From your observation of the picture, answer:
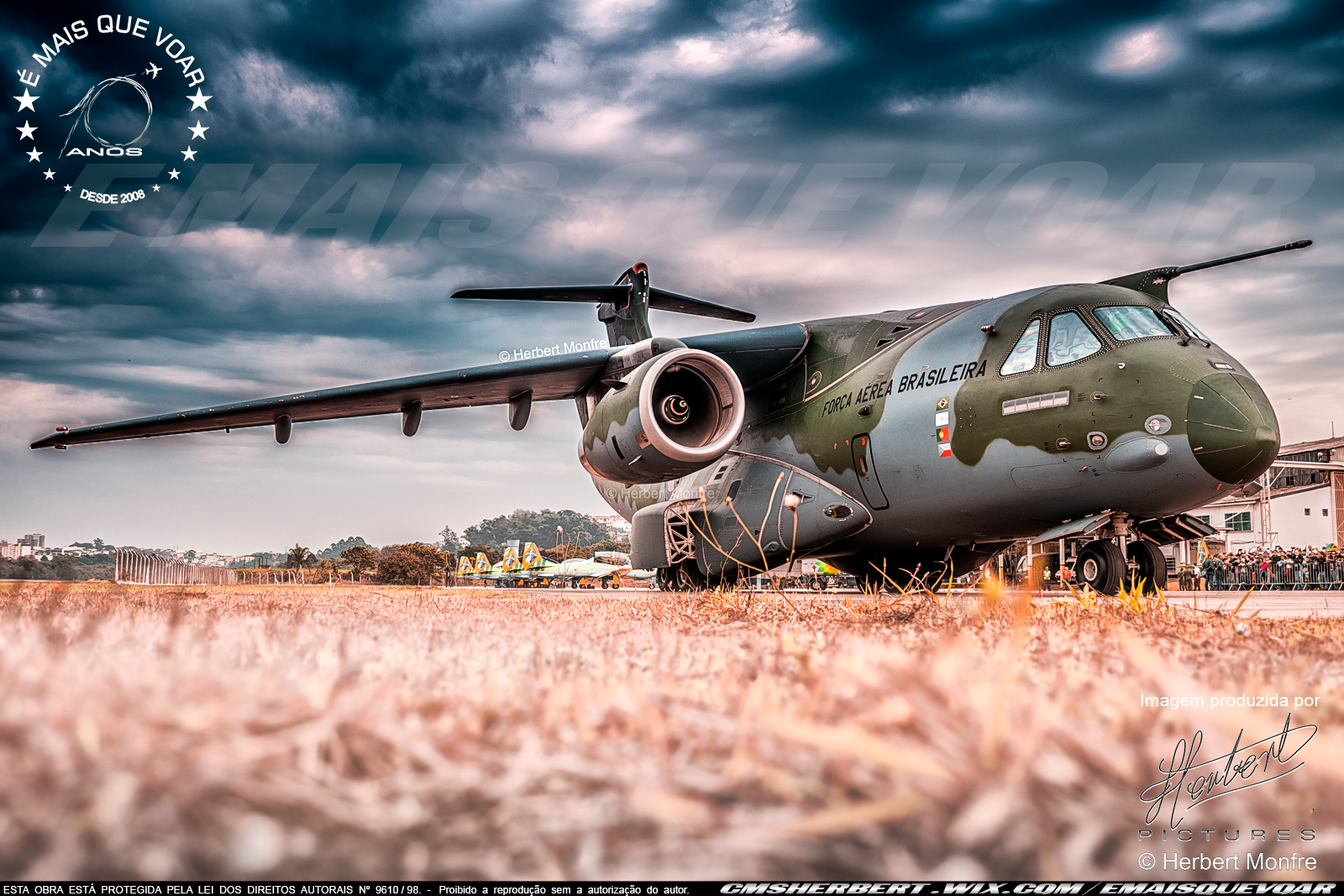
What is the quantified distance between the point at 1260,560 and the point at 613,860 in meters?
26.8

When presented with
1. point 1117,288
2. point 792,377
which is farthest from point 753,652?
point 792,377

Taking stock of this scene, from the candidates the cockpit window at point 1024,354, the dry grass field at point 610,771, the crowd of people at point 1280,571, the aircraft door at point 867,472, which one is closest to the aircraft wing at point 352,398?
the aircraft door at point 867,472

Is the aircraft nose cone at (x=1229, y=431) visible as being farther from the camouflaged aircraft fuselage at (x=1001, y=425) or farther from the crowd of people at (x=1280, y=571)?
the crowd of people at (x=1280, y=571)

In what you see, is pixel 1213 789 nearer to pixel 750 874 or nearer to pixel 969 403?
pixel 750 874

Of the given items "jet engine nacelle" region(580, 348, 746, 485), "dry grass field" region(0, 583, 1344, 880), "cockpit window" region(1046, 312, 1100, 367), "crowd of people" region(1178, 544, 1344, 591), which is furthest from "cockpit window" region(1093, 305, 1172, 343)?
"crowd of people" region(1178, 544, 1344, 591)

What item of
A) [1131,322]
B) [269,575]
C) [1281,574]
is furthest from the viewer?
[1281,574]

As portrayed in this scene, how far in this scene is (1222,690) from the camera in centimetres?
111

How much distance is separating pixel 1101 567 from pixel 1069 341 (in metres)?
1.68

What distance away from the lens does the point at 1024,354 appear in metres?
6.34

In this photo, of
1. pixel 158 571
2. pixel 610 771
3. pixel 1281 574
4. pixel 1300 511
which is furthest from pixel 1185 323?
pixel 1300 511

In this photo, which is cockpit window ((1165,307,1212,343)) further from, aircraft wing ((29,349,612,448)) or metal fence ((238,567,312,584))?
metal fence ((238,567,312,584))

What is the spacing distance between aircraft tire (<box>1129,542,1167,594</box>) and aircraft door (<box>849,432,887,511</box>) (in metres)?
2.00

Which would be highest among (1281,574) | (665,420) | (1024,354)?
(1024,354)

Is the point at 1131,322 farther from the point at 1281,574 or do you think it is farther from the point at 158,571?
the point at 1281,574
